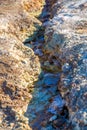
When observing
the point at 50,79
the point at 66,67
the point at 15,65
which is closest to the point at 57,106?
the point at 66,67

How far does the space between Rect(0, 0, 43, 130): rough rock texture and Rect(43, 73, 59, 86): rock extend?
2.03 ft

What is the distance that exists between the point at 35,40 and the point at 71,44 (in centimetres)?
560

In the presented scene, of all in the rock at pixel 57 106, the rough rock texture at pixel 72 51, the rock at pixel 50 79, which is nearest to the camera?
the rough rock texture at pixel 72 51

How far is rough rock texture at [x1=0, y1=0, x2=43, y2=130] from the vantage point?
51.3ft

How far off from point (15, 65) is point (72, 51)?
3350mm

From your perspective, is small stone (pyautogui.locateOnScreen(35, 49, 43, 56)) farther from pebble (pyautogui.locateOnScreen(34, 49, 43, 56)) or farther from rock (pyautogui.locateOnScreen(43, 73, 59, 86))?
rock (pyautogui.locateOnScreen(43, 73, 59, 86))

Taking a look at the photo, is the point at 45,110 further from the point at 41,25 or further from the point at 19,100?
the point at 41,25

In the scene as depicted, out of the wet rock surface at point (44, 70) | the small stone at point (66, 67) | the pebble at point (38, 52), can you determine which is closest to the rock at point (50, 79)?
the wet rock surface at point (44, 70)

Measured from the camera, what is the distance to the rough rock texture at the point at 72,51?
13859mm

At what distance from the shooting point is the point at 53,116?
49.5 feet

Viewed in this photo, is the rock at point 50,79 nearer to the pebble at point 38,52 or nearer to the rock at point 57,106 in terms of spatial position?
the rock at point 57,106

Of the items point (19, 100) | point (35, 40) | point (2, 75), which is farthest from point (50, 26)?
point (19, 100)

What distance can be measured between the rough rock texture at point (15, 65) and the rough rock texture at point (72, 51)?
1.73 meters

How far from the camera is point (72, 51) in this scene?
18.2 meters
